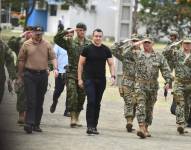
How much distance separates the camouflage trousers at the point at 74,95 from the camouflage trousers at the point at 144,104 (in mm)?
1287

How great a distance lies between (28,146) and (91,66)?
91.7 inches

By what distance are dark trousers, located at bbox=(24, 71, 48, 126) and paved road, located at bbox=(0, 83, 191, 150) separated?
295 millimetres

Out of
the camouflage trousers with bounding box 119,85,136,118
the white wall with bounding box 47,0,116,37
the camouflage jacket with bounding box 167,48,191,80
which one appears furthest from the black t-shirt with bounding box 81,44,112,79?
the white wall with bounding box 47,0,116,37

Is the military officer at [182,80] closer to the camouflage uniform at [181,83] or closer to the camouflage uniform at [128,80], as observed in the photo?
the camouflage uniform at [181,83]

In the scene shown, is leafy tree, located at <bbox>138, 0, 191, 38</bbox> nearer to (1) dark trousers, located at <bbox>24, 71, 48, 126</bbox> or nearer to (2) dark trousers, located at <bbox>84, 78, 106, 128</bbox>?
(2) dark trousers, located at <bbox>84, 78, 106, 128</bbox>

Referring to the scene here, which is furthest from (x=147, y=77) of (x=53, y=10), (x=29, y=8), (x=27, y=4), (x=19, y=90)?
(x=53, y=10)

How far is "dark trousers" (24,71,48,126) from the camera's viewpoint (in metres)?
12.8

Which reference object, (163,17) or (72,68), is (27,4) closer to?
(163,17)

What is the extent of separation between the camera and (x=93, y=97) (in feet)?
42.4

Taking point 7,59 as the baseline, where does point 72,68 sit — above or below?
below

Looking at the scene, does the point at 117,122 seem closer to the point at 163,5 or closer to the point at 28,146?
the point at 28,146

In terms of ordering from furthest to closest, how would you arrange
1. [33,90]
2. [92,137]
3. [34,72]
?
[34,72], [33,90], [92,137]

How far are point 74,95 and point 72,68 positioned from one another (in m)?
0.51

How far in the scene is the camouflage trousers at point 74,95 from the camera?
14.0 m
